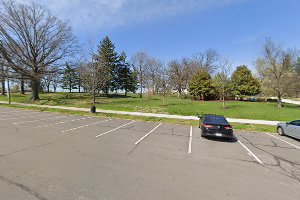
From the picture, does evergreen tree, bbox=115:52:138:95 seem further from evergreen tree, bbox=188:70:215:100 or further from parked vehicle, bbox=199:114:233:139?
parked vehicle, bbox=199:114:233:139

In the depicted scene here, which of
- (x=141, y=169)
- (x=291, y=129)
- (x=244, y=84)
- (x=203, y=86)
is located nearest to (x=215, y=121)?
(x=291, y=129)

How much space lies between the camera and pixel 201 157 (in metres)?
5.98

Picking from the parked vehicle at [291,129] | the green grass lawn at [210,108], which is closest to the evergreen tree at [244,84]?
the green grass lawn at [210,108]

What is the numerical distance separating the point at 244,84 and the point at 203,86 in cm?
1007

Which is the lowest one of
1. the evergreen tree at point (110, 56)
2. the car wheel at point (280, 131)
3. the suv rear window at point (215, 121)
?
the car wheel at point (280, 131)

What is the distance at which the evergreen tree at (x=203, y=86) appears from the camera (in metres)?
33.8

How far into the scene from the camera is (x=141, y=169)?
4723mm

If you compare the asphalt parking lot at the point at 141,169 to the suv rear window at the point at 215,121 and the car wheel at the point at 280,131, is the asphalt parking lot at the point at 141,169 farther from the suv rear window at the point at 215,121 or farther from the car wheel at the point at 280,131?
the car wheel at the point at 280,131

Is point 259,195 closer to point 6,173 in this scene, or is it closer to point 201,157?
point 201,157

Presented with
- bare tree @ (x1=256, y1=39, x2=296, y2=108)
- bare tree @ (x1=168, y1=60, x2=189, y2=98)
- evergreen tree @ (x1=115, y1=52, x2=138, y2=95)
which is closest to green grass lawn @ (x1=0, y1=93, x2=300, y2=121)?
bare tree @ (x1=256, y1=39, x2=296, y2=108)

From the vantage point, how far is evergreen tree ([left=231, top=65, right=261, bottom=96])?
33656 millimetres

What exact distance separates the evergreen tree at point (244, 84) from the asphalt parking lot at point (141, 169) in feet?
99.5

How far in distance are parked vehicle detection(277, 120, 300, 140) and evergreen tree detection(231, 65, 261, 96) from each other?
27.0 metres

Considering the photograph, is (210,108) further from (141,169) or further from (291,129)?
(141,169)
